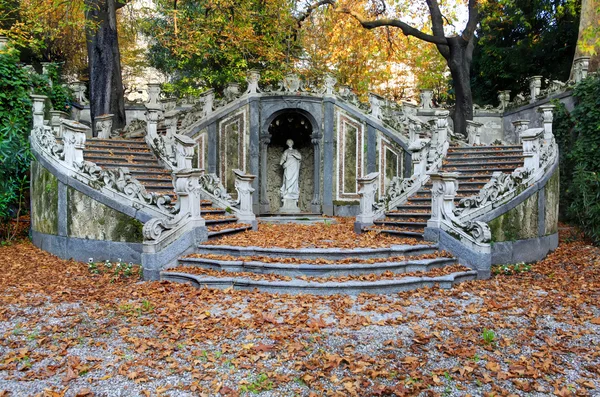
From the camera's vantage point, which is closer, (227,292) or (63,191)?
(227,292)

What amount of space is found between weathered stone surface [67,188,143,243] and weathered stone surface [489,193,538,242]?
6.73 meters

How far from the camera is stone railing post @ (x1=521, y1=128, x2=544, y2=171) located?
919cm

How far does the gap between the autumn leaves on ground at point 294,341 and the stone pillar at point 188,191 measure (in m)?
1.54

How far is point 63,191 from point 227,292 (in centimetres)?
473

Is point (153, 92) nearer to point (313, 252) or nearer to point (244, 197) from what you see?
point (244, 197)

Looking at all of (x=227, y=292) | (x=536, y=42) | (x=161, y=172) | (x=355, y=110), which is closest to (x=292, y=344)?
(x=227, y=292)

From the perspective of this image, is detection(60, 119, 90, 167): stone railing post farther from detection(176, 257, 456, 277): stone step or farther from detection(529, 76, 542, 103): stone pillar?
detection(529, 76, 542, 103): stone pillar

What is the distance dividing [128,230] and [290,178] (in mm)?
8494

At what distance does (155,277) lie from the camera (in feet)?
22.6

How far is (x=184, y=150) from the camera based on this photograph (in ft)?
35.4

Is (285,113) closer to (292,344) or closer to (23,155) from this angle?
(23,155)

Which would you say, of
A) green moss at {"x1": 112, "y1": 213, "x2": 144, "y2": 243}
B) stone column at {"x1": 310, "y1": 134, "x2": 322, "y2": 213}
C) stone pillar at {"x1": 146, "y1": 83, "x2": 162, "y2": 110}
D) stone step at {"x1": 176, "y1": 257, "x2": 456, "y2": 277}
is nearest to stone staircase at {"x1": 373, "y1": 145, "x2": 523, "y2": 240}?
stone step at {"x1": 176, "y1": 257, "x2": 456, "y2": 277}

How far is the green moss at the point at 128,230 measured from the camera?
7.96 meters

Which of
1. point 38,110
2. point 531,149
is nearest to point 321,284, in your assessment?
point 531,149
